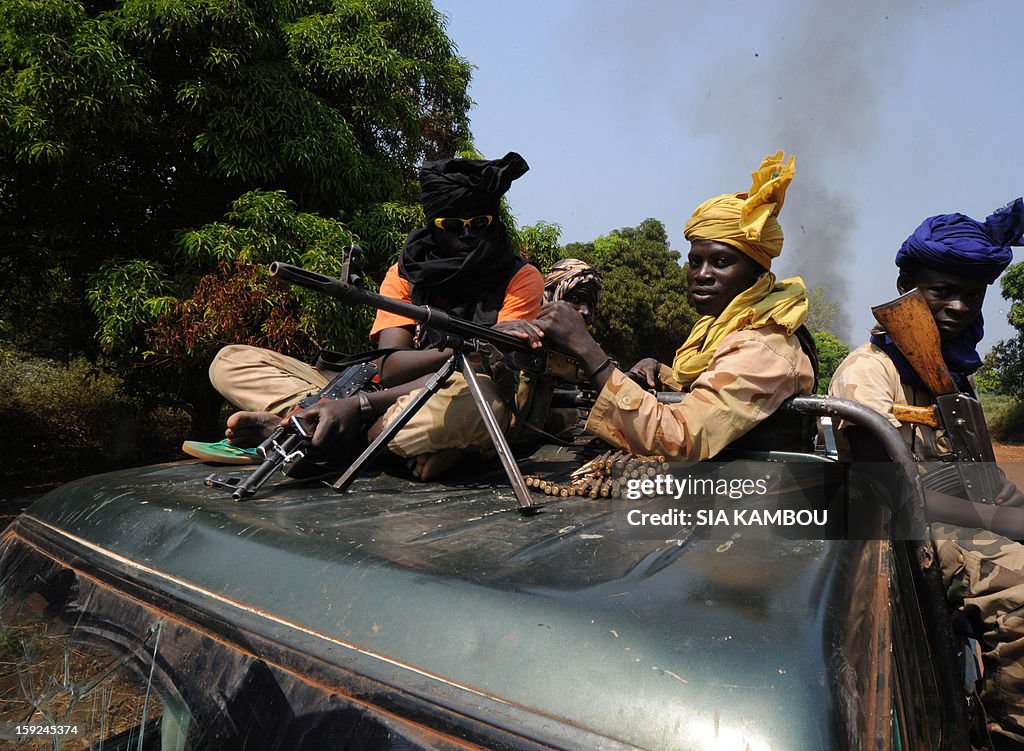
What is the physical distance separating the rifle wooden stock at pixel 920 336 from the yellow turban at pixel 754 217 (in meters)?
0.43

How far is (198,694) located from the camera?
1.06 metres

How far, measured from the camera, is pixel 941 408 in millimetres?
2195

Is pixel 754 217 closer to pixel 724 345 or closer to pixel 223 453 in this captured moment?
pixel 724 345

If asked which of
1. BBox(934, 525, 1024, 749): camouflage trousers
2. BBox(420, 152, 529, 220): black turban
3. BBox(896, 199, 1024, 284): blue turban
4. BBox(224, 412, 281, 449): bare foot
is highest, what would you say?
BBox(420, 152, 529, 220): black turban

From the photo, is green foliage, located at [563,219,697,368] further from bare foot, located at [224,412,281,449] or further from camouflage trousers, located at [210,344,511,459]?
bare foot, located at [224,412,281,449]

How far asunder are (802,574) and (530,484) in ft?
3.13

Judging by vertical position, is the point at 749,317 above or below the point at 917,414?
above

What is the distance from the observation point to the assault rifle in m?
2.10

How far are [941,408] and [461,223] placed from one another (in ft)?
6.13

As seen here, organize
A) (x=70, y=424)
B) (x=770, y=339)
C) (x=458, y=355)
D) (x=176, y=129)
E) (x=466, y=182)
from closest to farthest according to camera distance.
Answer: (x=458, y=355)
(x=770, y=339)
(x=466, y=182)
(x=176, y=129)
(x=70, y=424)

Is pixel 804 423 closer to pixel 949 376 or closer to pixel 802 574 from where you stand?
pixel 949 376

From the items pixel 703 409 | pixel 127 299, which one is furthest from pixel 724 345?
pixel 127 299

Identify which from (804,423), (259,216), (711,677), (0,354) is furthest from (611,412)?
(0,354)

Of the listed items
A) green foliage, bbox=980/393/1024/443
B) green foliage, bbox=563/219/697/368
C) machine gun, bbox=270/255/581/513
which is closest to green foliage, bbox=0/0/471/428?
machine gun, bbox=270/255/581/513
